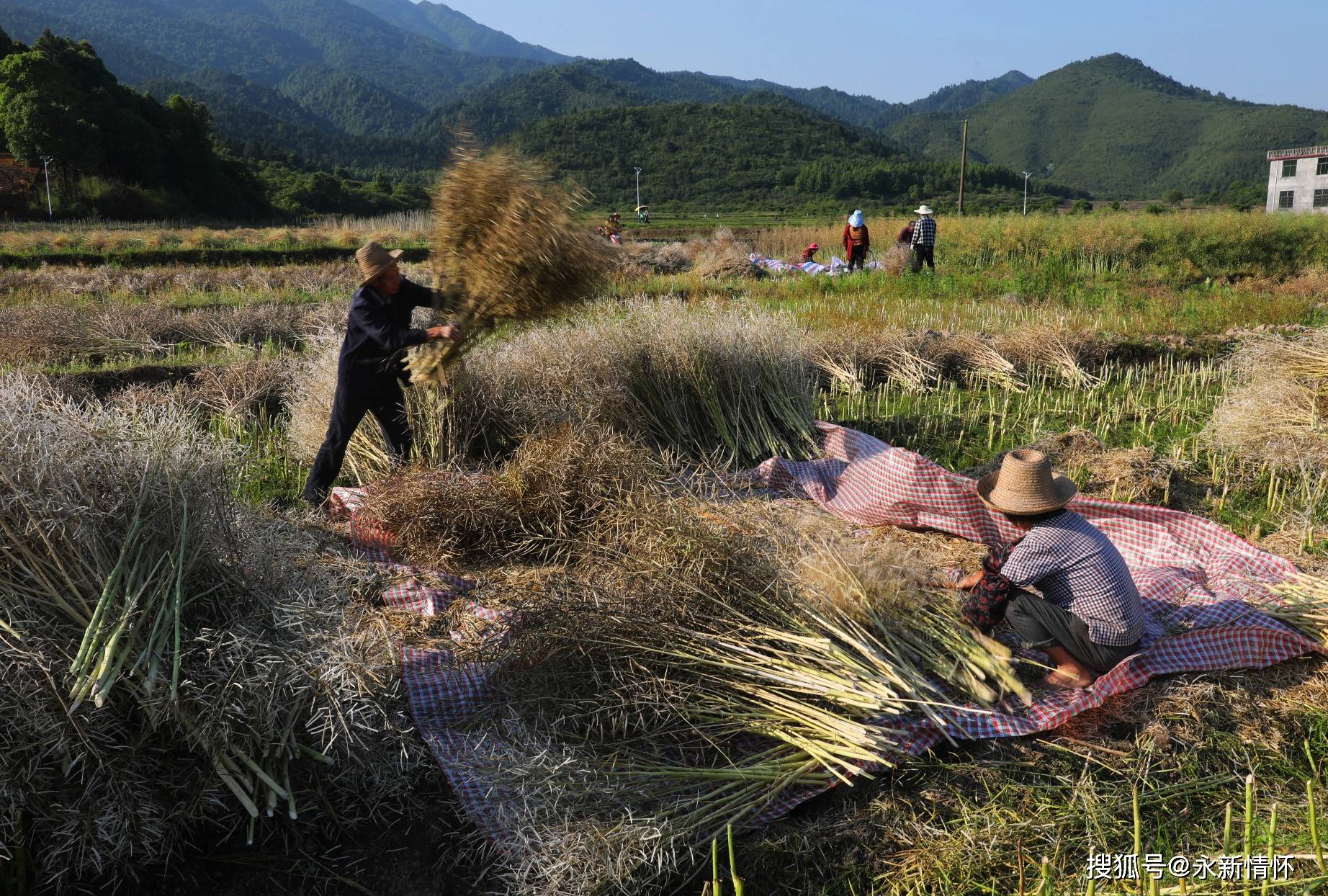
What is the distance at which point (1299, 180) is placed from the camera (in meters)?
45.9

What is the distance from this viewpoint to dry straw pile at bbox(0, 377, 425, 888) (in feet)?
7.10

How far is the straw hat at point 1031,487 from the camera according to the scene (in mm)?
2992

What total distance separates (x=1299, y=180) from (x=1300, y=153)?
139 centimetres

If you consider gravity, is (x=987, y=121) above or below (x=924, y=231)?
above

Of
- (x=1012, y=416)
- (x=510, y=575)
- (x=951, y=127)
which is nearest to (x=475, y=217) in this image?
(x=510, y=575)

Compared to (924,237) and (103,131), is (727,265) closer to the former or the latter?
(924,237)

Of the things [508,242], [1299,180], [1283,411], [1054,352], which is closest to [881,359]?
[1054,352]

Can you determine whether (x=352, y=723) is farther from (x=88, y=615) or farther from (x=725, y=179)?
(x=725, y=179)

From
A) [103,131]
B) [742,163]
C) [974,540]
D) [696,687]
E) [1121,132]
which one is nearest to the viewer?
[696,687]

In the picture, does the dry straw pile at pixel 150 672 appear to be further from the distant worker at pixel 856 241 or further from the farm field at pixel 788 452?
the distant worker at pixel 856 241

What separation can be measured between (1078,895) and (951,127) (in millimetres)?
180201

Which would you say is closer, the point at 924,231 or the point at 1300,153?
the point at 924,231

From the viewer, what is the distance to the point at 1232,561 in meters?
3.75

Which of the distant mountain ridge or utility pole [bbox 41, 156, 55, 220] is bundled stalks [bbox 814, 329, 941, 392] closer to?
utility pole [bbox 41, 156, 55, 220]
